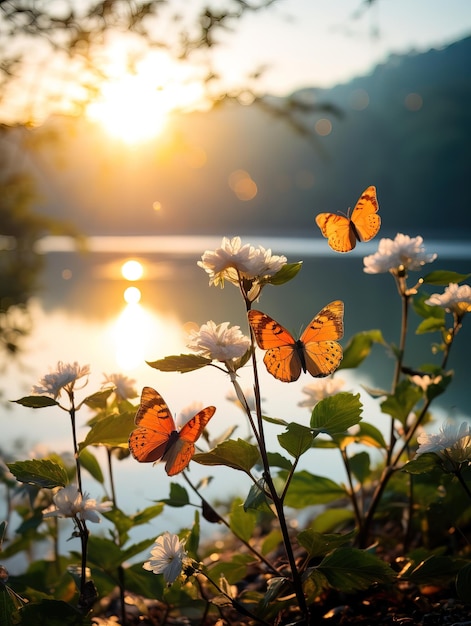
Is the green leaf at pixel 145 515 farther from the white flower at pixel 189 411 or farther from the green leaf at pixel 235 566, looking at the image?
the white flower at pixel 189 411

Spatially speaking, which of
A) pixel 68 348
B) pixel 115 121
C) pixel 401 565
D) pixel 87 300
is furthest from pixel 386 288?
pixel 401 565

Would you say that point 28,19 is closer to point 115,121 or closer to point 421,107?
point 115,121

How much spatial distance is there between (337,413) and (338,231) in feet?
0.69

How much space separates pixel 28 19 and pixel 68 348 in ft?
5.08

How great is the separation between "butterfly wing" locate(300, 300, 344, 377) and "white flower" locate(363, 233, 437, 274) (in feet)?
0.68

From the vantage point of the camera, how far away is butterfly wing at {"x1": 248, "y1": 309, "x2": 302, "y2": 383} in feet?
1.89

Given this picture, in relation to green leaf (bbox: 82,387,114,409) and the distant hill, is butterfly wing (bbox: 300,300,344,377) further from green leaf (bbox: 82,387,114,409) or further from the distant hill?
the distant hill

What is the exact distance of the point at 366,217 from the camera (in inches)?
28.4

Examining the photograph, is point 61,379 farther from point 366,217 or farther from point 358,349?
point 358,349

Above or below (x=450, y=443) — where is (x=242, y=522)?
below

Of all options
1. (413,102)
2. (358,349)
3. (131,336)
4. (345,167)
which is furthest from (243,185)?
(358,349)

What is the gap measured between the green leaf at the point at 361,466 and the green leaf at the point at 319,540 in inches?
12.1

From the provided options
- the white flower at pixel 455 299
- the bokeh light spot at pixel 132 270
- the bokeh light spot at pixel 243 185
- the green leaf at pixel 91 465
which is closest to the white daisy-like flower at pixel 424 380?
the white flower at pixel 455 299

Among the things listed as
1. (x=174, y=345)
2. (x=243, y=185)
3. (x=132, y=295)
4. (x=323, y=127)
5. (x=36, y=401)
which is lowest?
(x=36, y=401)
